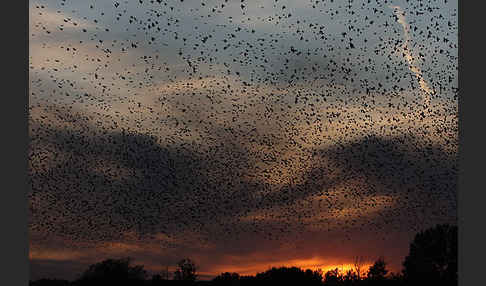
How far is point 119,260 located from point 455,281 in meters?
49.0

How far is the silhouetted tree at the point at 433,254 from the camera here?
6562 cm

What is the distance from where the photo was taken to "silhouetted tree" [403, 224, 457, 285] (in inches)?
2584

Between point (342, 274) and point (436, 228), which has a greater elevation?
point (436, 228)

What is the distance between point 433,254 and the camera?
220ft

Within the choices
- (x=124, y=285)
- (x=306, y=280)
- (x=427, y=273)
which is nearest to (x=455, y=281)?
(x=427, y=273)

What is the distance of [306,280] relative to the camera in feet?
238

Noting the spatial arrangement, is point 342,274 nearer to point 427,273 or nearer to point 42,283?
point 427,273

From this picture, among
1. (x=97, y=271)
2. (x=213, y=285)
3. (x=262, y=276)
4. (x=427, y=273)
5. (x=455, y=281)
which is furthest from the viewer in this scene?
(x=97, y=271)

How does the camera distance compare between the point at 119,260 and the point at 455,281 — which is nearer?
the point at 455,281

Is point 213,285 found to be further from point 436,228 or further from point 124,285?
point 436,228

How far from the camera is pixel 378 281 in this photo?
5978 cm

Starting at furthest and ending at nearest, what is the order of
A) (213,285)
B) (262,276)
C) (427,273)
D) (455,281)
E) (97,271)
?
(97,271), (262,276), (427,273), (455,281), (213,285)

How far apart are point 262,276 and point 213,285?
16712mm

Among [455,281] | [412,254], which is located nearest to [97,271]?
[412,254]
